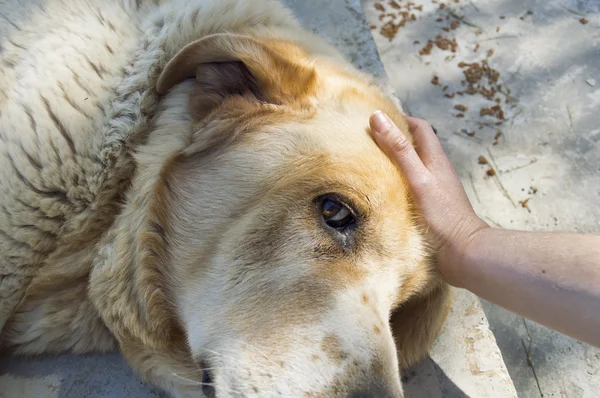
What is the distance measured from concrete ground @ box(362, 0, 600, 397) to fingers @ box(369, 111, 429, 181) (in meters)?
1.59

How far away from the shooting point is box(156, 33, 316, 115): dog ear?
207 centimetres

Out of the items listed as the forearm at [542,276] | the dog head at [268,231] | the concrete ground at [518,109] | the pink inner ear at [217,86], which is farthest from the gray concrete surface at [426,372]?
the pink inner ear at [217,86]

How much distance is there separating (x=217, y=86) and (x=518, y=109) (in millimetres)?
2864

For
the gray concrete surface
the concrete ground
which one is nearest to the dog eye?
the gray concrete surface

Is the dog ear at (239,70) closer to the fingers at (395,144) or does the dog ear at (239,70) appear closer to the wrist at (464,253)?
the fingers at (395,144)

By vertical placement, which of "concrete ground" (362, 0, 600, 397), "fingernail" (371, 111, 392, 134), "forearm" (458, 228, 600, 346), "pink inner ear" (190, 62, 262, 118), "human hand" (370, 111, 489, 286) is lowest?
"concrete ground" (362, 0, 600, 397)

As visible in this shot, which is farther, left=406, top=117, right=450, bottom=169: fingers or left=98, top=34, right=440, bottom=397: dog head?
left=406, top=117, right=450, bottom=169: fingers

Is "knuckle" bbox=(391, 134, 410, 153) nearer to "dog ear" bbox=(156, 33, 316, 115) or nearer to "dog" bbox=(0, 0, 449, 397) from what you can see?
"dog" bbox=(0, 0, 449, 397)

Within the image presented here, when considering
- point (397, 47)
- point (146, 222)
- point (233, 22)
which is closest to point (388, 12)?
point (397, 47)

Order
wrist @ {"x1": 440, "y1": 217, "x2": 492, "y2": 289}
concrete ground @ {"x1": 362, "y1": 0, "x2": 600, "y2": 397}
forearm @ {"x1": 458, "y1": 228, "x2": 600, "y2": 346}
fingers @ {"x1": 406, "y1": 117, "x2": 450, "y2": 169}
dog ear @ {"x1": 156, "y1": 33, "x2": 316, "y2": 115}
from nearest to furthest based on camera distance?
1. forearm @ {"x1": 458, "y1": 228, "x2": 600, "y2": 346}
2. dog ear @ {"x1": 156, "y1": 33, "x2": 316, "y2": 115}
3. wrist @ {"x1": 440, "y1": 217, "x2": 492, "y2": 289}
4. fingers @ {"x1": 406, "y1": 117, "x2": 450, "y2": 169}
5. concrete ground @ {"x1": 362, "y1": 0, "x2": 600, "y2": 397}

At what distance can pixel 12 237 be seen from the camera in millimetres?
2166

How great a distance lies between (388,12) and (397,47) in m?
0.41

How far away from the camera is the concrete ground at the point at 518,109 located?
10.6 ft

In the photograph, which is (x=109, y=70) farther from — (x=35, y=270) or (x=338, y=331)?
(x=338, y=331)
